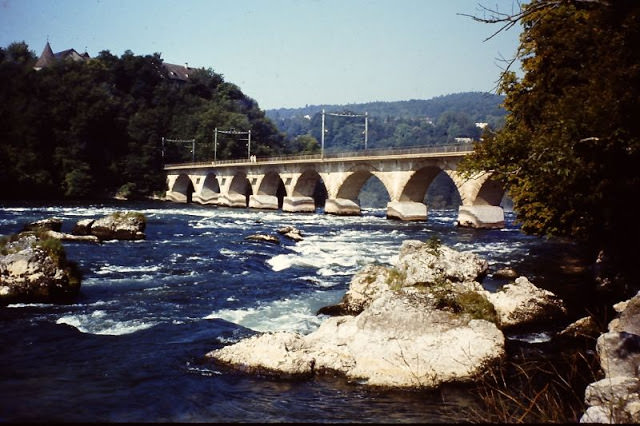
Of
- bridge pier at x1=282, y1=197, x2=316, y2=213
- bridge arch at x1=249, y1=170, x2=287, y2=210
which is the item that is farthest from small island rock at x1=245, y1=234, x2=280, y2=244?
bridge arch at x1=249, y1=170, x2=287, y2=210

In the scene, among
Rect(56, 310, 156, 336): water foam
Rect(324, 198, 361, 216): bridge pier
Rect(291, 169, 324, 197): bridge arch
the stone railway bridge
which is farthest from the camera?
Rect(291, 169, 324, 197): bridge arch

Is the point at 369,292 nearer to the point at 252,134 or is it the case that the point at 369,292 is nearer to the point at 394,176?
the point at 394,176

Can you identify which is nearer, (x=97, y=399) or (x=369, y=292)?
(x=97, y=399)

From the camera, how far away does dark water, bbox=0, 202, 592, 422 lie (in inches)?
351

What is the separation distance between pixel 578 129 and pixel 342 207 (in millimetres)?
53626

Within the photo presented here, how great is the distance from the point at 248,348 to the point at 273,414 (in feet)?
8.16

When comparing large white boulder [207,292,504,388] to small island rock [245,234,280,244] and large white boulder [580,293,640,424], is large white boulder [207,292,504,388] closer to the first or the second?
large white boulder [580,293,640,424]

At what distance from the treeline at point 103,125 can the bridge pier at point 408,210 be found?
53822 mm

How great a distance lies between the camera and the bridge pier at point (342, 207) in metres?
63.7

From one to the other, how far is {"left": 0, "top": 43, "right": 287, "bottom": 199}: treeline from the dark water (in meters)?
60.9

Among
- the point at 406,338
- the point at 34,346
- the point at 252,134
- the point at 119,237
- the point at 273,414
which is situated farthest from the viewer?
the point at 252,134

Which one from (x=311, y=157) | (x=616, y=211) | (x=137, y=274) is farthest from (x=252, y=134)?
(x=616, y=211)

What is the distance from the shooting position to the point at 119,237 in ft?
106

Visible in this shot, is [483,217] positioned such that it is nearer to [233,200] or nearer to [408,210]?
[408,210]
